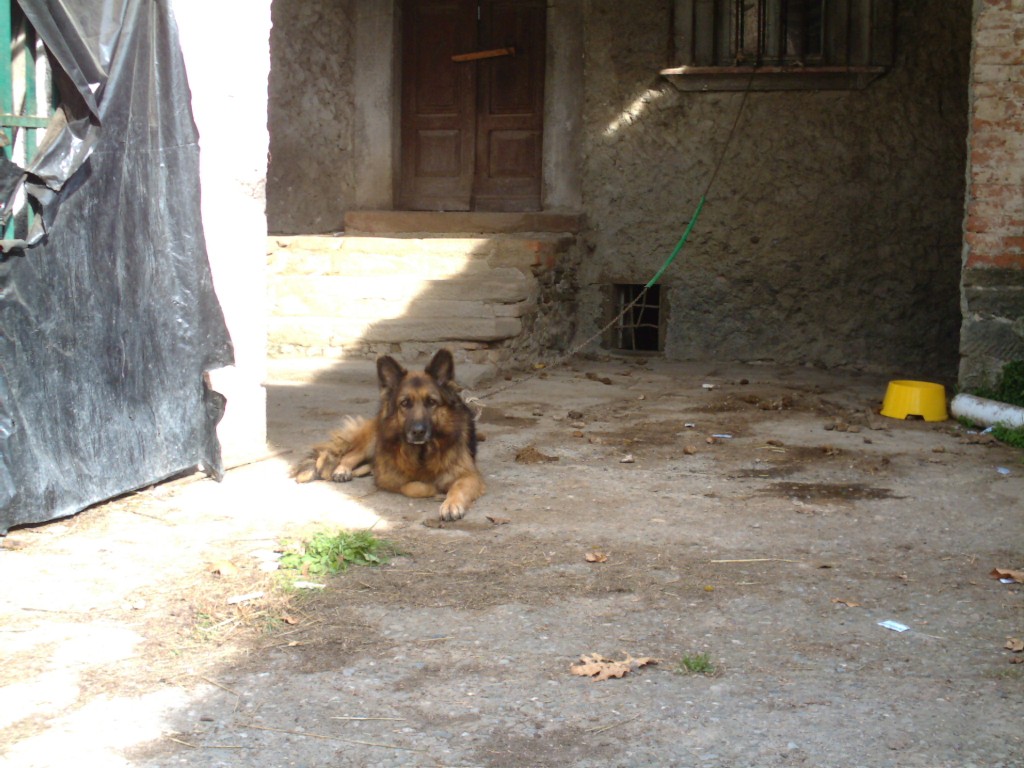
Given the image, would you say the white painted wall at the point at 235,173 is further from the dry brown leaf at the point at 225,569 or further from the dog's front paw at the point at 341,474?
the dry brown leaf at the point at 225,569

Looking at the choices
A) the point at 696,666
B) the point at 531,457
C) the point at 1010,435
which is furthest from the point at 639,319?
the point at 696,666

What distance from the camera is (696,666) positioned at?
3762 mm

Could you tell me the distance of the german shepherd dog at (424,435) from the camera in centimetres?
591

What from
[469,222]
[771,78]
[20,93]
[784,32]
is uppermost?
[784,32]

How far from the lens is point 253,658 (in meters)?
3.81

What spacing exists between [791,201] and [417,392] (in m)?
6.55

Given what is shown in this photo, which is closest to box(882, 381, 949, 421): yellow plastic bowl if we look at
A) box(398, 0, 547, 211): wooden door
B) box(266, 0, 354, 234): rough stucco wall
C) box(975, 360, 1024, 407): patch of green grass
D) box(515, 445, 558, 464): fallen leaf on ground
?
box(975, 360, 1024, 407): patch of green grass

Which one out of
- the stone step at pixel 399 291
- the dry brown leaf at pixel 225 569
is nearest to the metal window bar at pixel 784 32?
the stone step at pixel 399 291

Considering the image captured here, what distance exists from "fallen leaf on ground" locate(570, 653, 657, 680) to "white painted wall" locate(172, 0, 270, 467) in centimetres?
319

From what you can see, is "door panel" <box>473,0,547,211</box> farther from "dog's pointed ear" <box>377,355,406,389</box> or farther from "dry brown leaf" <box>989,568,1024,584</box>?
"dry brown leaf" <box>989,568,1024,584</box>

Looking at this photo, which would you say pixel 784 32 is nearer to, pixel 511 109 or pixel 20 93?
pixel 511 109

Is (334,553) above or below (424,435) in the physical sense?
below

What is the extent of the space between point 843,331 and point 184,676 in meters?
Result: 8.89

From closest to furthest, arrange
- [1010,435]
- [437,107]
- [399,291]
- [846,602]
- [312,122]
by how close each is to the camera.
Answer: [846,602] < [1010,435] < [399,291] < [312,122] < [437,107]
